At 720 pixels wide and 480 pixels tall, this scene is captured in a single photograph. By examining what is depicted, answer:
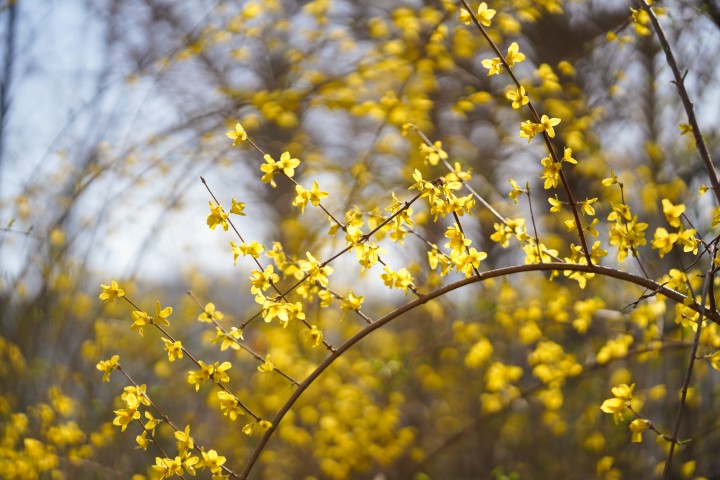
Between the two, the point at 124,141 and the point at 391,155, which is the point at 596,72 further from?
the point at 124,141

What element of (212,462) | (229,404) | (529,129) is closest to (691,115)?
(529,129)

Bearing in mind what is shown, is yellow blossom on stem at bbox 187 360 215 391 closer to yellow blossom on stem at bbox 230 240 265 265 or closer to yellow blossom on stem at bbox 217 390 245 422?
yellow blossom on stem at bbox 217 390 245 422

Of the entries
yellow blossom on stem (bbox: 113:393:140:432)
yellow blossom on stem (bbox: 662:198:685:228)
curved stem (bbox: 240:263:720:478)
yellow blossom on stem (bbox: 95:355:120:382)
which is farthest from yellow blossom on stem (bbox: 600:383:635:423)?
yellow blossom on stem (bbox: 95:355:120:382)

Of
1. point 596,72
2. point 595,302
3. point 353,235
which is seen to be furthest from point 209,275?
point 353,235

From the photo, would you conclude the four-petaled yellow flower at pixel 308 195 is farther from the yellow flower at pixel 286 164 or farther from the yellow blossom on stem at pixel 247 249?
the yellow blossom on stem at pixel 247 249

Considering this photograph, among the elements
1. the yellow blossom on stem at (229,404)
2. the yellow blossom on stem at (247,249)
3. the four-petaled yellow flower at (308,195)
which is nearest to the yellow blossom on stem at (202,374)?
the yellow blossom on stem at (229,404)

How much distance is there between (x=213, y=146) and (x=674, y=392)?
3.14 m

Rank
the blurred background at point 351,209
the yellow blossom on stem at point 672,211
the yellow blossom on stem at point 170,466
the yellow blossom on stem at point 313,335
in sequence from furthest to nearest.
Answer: the blurred background at point 351,209 → the yellow blossom on stem at point 313,335 → the yellow blossom on stem at point 170,466 → the yellow blossom on stem at point 672,211

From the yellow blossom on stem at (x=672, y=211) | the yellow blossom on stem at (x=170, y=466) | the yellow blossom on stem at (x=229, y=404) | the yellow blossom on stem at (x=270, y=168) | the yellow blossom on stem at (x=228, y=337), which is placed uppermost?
the yellow blossom on stem at (x=672, y=211)

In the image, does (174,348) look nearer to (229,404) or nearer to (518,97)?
(229,404)

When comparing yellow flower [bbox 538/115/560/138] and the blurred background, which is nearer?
yellow flower [bbox 538/115/560/138]

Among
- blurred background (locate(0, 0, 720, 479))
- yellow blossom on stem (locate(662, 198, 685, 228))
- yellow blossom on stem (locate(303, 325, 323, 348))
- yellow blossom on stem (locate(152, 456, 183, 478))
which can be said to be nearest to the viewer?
yellow blossom on stem (locate(662, 198, 685, 228))

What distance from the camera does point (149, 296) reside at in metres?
6.61

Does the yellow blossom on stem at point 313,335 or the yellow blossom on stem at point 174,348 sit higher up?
the yellow blossom on stem at point 313,335
